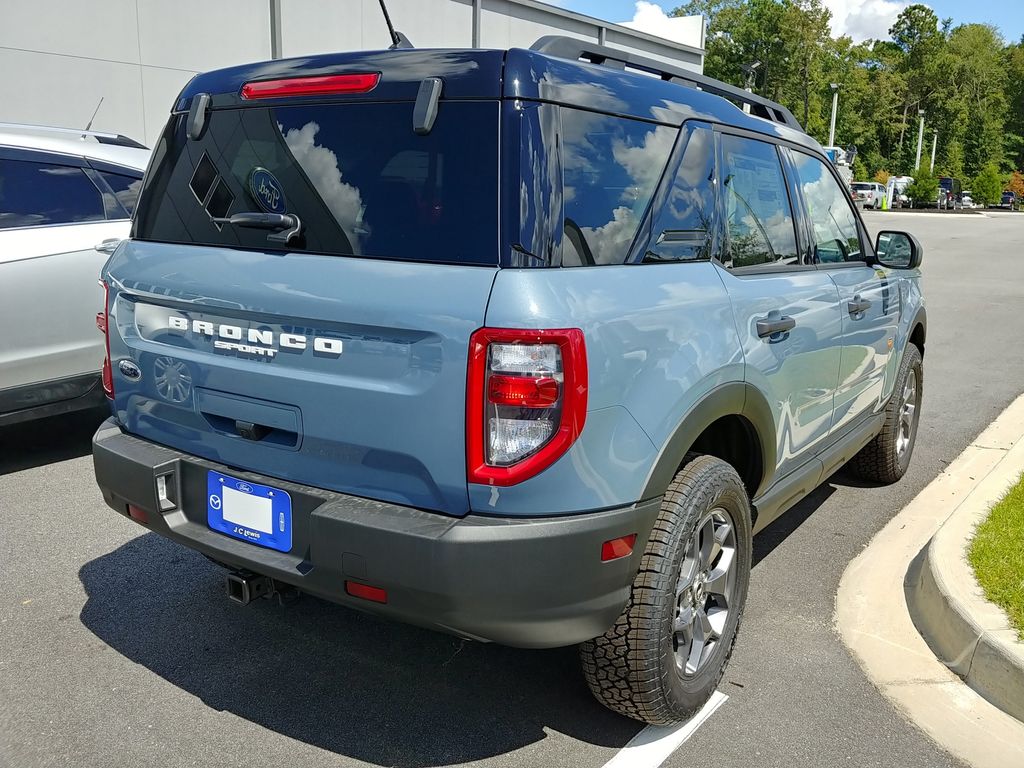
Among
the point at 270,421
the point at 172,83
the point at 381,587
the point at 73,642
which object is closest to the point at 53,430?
the point at 73,642

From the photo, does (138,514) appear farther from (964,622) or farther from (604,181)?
(964,622)

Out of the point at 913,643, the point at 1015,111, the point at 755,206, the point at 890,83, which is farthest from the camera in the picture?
the point at 1015,111

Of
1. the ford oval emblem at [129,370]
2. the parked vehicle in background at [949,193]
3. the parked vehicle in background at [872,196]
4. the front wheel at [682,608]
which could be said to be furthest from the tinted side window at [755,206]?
the parked vehicle in background at [949,193]

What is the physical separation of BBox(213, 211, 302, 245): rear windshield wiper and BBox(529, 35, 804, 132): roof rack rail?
0.83 m

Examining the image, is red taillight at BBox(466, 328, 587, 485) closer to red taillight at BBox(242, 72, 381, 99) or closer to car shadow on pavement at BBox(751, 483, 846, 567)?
red taillight at BBox(242, 72, 381, 99)

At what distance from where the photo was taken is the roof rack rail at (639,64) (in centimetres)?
284

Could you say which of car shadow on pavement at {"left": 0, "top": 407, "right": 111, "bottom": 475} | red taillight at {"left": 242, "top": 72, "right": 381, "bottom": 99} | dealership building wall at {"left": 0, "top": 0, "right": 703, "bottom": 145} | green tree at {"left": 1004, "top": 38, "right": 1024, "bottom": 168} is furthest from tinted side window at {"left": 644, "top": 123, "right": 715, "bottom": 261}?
green tree at {"left": 1004, "top": 38, "right": 1024, "bottom": 168}

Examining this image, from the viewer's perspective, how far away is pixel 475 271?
2328mm

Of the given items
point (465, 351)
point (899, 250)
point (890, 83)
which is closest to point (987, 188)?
point (890, 83)

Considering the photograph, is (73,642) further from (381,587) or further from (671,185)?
(671,185)

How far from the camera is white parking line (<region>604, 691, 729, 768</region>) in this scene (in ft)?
8.95

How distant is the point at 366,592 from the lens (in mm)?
2422

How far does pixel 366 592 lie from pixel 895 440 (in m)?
3.83

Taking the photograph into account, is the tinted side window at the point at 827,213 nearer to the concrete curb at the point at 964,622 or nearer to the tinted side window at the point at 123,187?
the concrete curb at the point at 964,622
